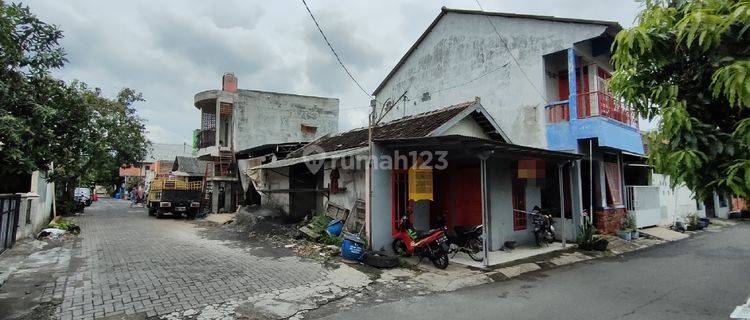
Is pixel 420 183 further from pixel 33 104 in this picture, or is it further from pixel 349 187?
pixel 33 104

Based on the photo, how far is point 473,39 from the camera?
1444 cm

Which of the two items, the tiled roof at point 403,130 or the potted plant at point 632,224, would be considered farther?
the potted plant at point 632,224

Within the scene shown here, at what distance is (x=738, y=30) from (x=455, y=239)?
8153 millimetres

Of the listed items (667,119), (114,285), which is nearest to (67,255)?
(114,285)

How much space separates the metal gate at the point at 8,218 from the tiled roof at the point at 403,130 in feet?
26.5

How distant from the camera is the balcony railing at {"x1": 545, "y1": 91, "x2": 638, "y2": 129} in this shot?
11.4 meters

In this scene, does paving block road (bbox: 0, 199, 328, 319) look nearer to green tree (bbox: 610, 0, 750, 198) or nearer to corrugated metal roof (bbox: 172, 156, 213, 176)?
green tree (bbox: 610, 0, 750, 198)

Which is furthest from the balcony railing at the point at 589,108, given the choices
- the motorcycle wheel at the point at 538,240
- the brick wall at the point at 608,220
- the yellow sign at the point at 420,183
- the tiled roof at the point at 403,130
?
the yellow sign at the point at 420,183

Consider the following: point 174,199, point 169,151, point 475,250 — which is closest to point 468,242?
point 475,250

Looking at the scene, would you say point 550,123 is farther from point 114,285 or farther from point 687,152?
point 114,285

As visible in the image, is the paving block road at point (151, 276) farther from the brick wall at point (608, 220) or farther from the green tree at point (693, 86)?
the brick wall at point (608, 220)

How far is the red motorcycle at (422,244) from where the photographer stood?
26.9 feet

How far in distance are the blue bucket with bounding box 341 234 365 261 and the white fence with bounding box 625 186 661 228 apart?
10.9 metres

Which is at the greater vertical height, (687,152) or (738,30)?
(738,30)
